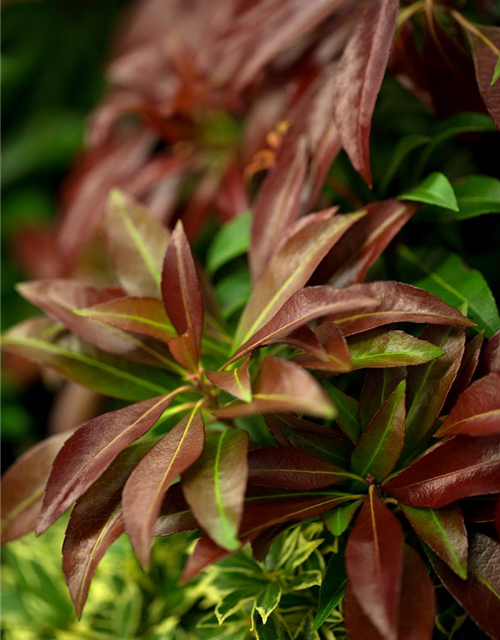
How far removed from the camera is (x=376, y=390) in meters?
0.67

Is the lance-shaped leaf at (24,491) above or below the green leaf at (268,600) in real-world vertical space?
above

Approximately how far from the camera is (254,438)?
2.71 ft

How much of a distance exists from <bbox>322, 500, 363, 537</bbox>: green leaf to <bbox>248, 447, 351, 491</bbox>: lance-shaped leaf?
0.09 ft

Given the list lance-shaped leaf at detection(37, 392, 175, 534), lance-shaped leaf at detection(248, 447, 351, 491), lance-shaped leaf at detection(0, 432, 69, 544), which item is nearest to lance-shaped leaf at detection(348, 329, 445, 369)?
lance-shaped leaf at detection(248, 447, 351, 491)

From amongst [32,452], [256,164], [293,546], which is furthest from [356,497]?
[256,164]

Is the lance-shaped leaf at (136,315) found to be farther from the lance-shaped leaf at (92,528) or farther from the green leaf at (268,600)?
the green leaf at (268,600)

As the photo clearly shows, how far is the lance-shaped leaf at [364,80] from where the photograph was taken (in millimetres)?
697

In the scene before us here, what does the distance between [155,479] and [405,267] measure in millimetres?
429

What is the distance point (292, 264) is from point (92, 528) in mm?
328

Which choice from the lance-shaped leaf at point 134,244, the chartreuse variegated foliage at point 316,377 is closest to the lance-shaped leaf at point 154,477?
the chartreuse variegated foliage at point 316,377

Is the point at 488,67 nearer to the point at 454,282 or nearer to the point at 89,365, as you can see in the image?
the point at 454,282

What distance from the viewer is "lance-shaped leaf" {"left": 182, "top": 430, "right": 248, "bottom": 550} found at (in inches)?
20.5

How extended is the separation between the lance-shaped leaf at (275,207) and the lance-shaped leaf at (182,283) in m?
0.12

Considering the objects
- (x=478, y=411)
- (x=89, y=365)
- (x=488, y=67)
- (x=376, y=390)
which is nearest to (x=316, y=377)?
(x=376, y=390)
